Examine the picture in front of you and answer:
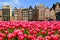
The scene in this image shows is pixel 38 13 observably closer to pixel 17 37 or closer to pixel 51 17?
pixel 51 17

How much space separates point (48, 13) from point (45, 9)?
0.94 meters

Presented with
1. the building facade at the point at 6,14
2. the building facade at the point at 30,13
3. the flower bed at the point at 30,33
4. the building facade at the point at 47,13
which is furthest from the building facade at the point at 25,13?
the flower bed at the point at 30,33

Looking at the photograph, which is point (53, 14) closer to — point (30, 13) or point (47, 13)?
point (47, 13)

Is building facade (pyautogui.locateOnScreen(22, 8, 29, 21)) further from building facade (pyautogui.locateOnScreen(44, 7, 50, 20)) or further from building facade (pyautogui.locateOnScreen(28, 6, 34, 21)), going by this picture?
building facade (pyautogui.locateOnScreen(44, 7, 50, 20))

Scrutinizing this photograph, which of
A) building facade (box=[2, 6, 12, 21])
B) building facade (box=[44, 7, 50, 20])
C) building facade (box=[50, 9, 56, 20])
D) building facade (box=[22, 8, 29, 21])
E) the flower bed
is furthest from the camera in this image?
building facade (box=[22, 8, 29, 21])

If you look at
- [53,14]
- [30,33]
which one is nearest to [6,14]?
[53,14]

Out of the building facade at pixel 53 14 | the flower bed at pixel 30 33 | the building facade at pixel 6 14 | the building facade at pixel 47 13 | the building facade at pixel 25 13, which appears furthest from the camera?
the building facade at pixel 25 13

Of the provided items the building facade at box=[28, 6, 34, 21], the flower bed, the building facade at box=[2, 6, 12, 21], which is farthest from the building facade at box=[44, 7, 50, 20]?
the flower bed

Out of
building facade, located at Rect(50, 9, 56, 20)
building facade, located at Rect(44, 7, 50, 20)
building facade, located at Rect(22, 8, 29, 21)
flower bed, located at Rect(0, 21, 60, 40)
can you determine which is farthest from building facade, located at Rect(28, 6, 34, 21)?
flower bed, located at Rect(0, 21, 60, 40)

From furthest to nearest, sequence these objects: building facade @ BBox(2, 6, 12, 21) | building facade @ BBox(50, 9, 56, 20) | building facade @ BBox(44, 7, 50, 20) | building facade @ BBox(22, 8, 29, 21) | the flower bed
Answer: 1. building facade @ BBox(22, 8, 29, 21)
2. building facade @ BBox(2, 6, 12, 21)
3. building facade @ BBox(44, 7, 50, 20)
4. building facade @ BBox(50, 9, 56, 20)
5. the flower bed

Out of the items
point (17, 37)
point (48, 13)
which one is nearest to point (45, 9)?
point (48, 13)

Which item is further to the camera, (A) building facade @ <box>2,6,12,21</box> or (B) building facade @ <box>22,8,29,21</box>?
(B) building facade @ <box>22,8,29,21</box>

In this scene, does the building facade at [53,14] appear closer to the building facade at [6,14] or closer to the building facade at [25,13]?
the building facade at [25,13]

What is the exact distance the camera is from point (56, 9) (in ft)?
133
